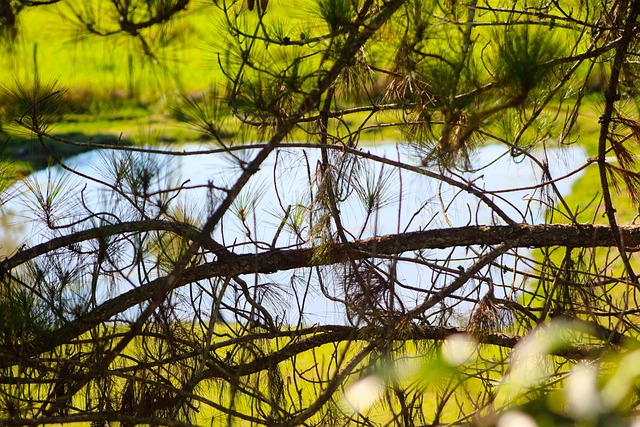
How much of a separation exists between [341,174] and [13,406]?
601 millimetres

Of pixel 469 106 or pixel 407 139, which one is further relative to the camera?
pixel 407 139

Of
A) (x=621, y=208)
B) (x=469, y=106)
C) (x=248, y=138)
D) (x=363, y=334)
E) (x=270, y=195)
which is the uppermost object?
(x=270, y=195)

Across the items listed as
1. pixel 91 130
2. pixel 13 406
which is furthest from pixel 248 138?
pixel 91 130

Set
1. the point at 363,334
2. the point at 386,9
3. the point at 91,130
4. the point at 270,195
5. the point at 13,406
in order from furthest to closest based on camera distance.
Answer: the point at 91,130, the point at 270,195, the point at 363,334, the point at 13,406, the point at 386,9

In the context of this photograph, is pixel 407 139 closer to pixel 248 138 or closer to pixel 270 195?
pixel 248 138

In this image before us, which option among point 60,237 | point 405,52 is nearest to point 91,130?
point 60,237

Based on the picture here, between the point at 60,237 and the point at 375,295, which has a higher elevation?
the point at 60,237

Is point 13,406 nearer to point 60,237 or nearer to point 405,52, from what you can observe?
point 60,237

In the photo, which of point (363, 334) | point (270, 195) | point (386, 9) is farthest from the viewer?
point (270, 195)

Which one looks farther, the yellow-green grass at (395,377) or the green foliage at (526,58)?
the green foliage at (526,58)

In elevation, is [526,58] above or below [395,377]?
above

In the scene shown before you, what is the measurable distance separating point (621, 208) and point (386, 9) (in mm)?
2760

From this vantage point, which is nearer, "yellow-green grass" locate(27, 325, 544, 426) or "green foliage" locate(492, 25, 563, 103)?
"yellow-green grass" locate(27, 325, 544, 426)

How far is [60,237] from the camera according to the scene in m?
1.29
